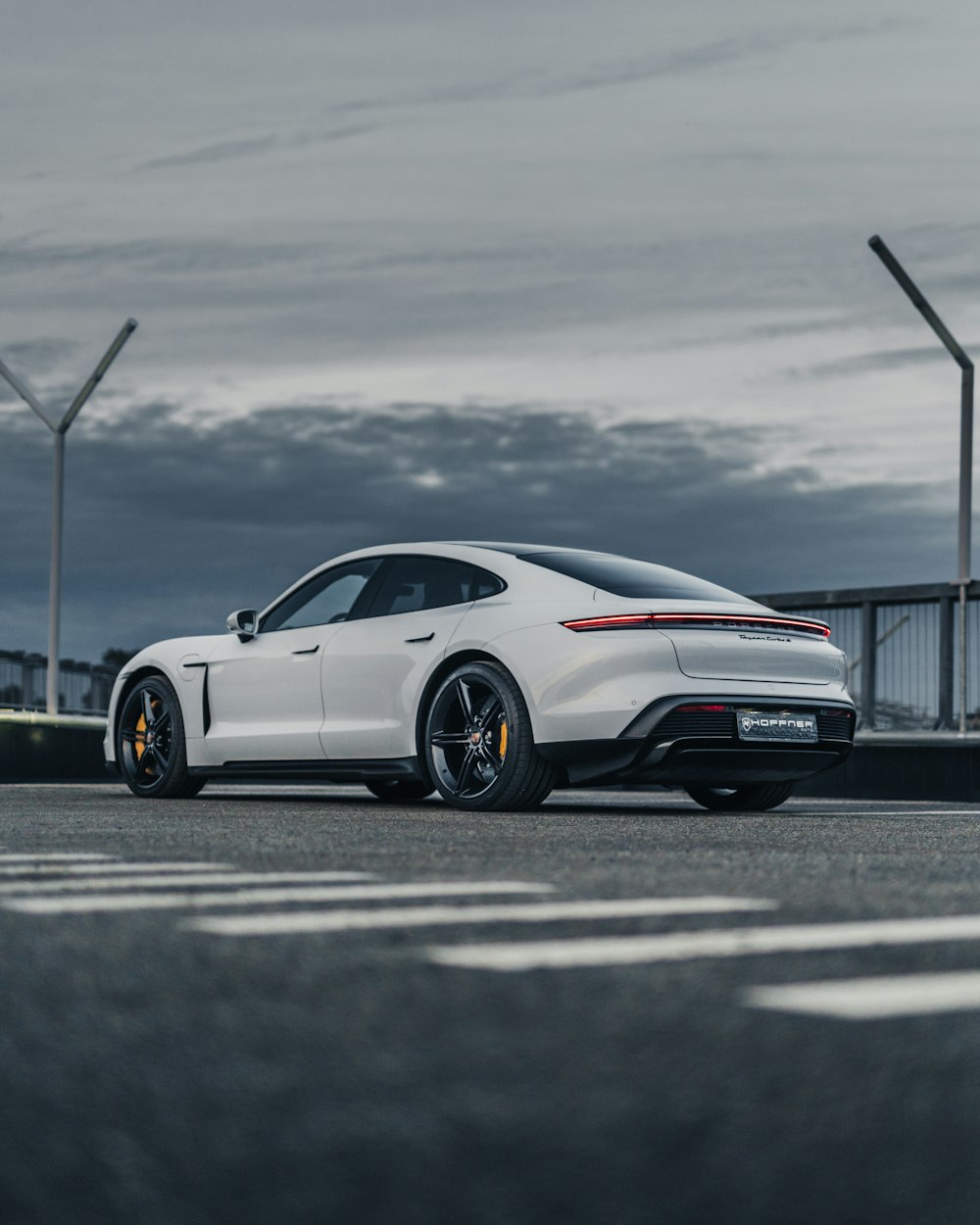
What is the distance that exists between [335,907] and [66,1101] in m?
1.82

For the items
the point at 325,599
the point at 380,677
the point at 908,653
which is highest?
the point at 325,599

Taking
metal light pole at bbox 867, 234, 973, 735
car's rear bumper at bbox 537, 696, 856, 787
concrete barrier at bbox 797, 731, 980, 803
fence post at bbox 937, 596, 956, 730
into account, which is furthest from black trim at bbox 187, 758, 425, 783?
metal light pole at bbox 867, 234, 973, 735

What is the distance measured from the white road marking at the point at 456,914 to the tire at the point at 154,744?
7424 mm

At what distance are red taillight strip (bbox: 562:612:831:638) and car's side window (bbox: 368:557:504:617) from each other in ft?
2.75

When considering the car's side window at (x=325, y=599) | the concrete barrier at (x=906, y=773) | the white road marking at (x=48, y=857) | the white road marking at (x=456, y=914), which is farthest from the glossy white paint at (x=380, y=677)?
the concrete barrier at (x=906, y=773)

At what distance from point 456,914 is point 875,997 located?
1269 millimetres

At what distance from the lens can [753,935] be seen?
3.70 metres

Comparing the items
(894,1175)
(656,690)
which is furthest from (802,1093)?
(656,690)

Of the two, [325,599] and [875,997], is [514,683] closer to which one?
[325,599]

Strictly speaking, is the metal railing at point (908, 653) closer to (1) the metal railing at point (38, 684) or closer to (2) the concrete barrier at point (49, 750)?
(2) the concrete barrier at point (49, 750)

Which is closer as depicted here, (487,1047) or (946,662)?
(487,1047)

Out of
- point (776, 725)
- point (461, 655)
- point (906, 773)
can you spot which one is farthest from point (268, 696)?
point (906, 773)

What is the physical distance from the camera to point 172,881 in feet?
15.6

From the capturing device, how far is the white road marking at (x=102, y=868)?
5.01m
